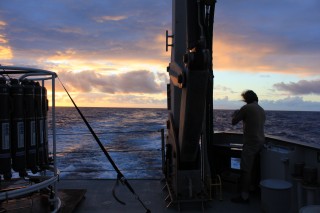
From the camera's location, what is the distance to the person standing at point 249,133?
5.22 m

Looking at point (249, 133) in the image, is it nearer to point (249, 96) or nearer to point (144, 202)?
point (249, 96)

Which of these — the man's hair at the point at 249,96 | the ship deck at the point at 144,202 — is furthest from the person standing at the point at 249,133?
the ship deck at the point at 144,202

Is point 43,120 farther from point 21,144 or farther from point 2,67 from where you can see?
point 2,67

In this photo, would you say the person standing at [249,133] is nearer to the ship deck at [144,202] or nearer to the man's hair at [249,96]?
the man's hair at [249,96]

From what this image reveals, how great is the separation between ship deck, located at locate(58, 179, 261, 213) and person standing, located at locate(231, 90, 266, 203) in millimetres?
271

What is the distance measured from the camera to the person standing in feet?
17.1

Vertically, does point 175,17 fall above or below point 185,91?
above

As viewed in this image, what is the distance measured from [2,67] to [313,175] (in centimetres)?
391

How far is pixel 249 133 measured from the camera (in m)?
5.29

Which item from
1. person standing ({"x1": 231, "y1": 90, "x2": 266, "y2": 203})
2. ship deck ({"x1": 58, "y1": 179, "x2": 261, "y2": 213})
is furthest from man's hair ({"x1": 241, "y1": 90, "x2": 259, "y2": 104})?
ship deck ({"x1": 58, "y1": 179, "x2": 261, "y2": 213})

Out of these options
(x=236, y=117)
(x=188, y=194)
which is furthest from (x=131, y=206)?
(x=236, y=117)

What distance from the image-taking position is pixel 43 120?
4348 mm

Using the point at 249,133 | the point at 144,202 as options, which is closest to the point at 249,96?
the point at 249,133

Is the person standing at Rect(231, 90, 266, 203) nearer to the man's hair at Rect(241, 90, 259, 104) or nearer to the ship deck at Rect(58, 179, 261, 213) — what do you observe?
the man's hair at Rect(241, 90, 259, 104)
